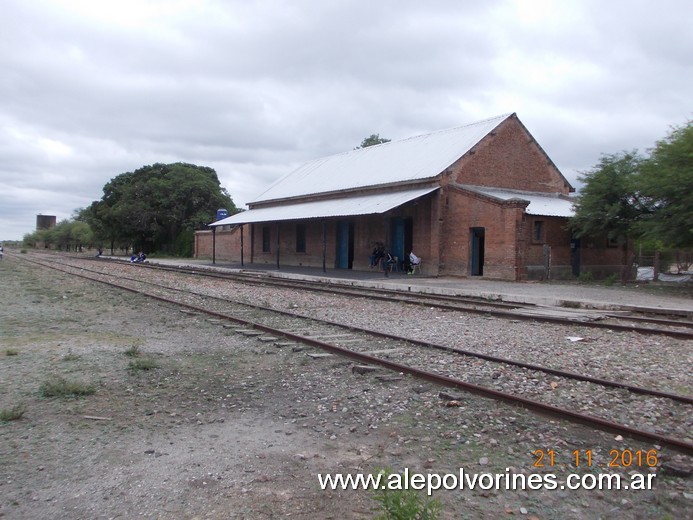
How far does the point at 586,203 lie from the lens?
73.8 ft

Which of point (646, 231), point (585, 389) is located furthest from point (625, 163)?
point (585, 389)

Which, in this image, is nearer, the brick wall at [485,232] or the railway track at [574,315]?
the railway track at [574,315]

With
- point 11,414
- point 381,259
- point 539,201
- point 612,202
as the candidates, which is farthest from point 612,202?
point 11,414

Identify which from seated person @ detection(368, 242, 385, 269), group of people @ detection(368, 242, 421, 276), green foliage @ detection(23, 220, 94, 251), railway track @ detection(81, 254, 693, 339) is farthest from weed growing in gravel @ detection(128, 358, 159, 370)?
green foliage @ detection(23, 220, 94, 251)

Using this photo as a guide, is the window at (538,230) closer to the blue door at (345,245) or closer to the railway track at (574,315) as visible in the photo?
the railway track at (574,315)

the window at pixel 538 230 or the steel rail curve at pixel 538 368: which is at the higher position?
the window at pixel 538 230

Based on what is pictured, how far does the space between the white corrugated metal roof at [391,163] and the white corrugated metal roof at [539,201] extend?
2355mm

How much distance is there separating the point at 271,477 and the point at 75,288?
58.3ft

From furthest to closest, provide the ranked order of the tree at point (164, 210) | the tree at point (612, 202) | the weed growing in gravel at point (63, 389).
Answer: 1. the tree at point (164, 210)
2. the tree at point (612, 202)
3. the weed growing in gravel at point (63, 389)

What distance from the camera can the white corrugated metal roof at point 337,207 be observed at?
80.5ft

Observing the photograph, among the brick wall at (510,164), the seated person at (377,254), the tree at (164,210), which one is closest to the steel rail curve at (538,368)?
the brick wall at (510,164)

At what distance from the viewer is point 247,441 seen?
15.4 feet

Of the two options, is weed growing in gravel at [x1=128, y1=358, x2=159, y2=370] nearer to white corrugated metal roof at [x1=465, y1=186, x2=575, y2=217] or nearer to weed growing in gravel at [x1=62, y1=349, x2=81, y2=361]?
weed growing in gravel at [x1=62, y1=349, x2=81, y2=361]

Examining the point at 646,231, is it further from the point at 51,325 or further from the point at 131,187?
the point at 131,187
